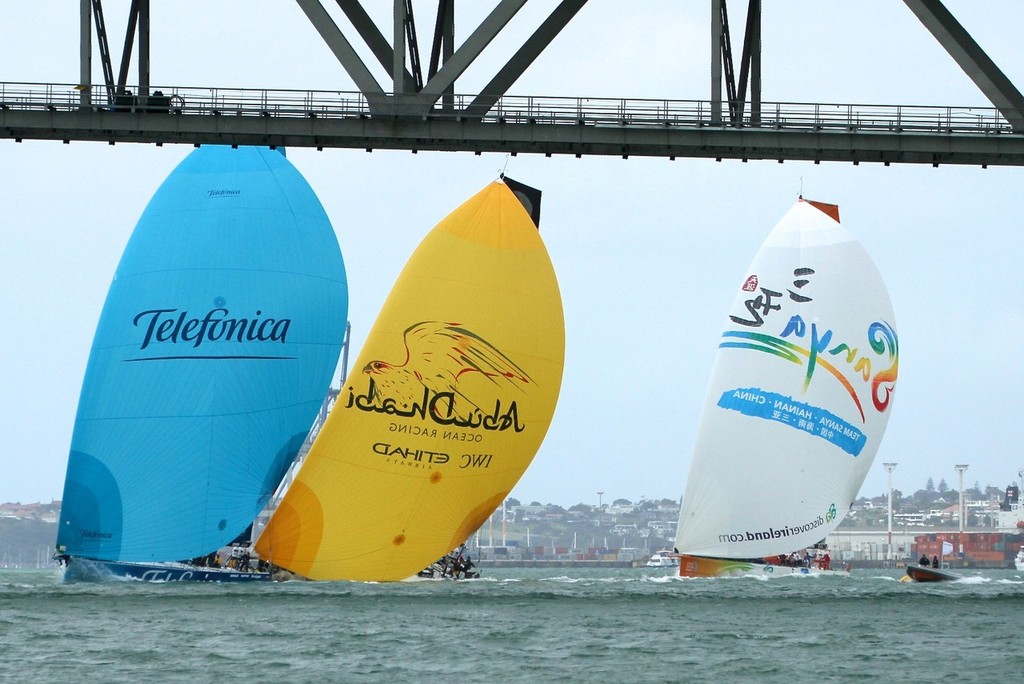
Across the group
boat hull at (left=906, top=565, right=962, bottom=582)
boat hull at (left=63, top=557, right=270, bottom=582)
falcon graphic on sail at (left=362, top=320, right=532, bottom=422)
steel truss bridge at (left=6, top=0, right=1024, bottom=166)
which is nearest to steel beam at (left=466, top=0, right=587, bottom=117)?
steel truss bridge at (left=6, top=0, right=1024, bottom=166)

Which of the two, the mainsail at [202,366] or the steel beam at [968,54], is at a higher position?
the steel beam at [968,54]

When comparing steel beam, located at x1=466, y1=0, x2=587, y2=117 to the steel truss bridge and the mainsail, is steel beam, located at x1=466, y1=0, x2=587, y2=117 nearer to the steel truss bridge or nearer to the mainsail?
the steel truss bridge

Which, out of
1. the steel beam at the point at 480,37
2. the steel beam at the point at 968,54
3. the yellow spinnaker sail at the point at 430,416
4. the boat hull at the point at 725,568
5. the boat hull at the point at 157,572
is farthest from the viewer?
the boat hull at the point at 725,568

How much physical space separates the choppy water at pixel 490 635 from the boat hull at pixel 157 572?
76cm

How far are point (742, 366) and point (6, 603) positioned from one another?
25.2m

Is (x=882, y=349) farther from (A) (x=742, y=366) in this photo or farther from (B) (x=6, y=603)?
(B) (x=6, y=603)

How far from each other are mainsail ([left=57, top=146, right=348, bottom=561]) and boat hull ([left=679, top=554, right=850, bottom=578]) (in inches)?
633

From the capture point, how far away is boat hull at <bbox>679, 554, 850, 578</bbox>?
6175 cm

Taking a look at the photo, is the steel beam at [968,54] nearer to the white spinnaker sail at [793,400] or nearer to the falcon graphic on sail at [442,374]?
the falcon graphic on sail at [442,374]

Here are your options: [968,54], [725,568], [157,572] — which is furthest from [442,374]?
[968,54]

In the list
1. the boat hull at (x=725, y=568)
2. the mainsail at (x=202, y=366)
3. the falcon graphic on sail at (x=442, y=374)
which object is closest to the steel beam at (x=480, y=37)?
the falcon graphic on sail at (x=442, y=374)

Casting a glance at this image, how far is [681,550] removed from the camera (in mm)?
63156

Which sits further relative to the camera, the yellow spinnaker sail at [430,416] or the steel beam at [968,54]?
the yellow spinnaker sail at [430,416]

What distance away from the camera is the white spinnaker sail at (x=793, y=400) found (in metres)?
59.6
